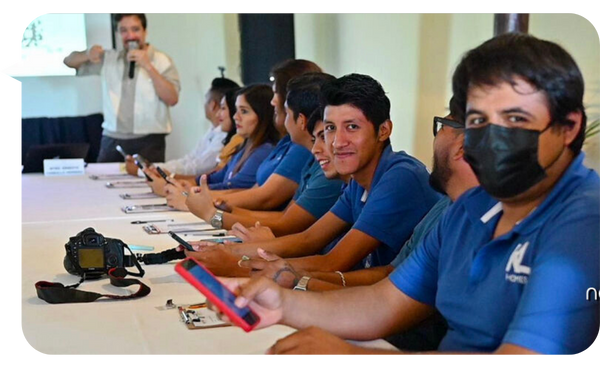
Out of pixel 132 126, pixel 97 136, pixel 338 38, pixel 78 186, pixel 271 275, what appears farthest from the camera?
pixel 97 136

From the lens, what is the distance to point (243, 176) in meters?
3.71

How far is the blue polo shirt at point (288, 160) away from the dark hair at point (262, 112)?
0.98 ft

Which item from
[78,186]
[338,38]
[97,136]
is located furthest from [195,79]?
[78,186]

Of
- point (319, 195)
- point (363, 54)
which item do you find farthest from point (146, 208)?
point (363, 54)

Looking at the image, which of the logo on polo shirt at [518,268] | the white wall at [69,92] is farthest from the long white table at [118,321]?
the white wall at [69,92]

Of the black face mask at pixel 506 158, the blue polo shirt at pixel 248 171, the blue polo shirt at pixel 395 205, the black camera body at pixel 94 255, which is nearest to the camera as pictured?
the black face mask at pixel 506 158

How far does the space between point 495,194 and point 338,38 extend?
443 cm

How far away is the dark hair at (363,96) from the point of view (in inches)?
86.3

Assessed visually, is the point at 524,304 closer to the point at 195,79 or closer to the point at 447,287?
the point at 447,287

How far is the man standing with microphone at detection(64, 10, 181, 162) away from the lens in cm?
495

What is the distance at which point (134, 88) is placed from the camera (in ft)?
16.7

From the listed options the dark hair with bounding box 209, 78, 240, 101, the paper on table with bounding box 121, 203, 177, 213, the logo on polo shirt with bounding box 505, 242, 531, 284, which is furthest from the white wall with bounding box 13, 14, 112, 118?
the logo on polo shirt with bounding box 505, 242, 531, 284

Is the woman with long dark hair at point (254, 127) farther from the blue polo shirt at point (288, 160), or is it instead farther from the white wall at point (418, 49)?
the white wall at point (418, 49)

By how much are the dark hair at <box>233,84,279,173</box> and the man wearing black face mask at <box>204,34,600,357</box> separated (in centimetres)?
224
